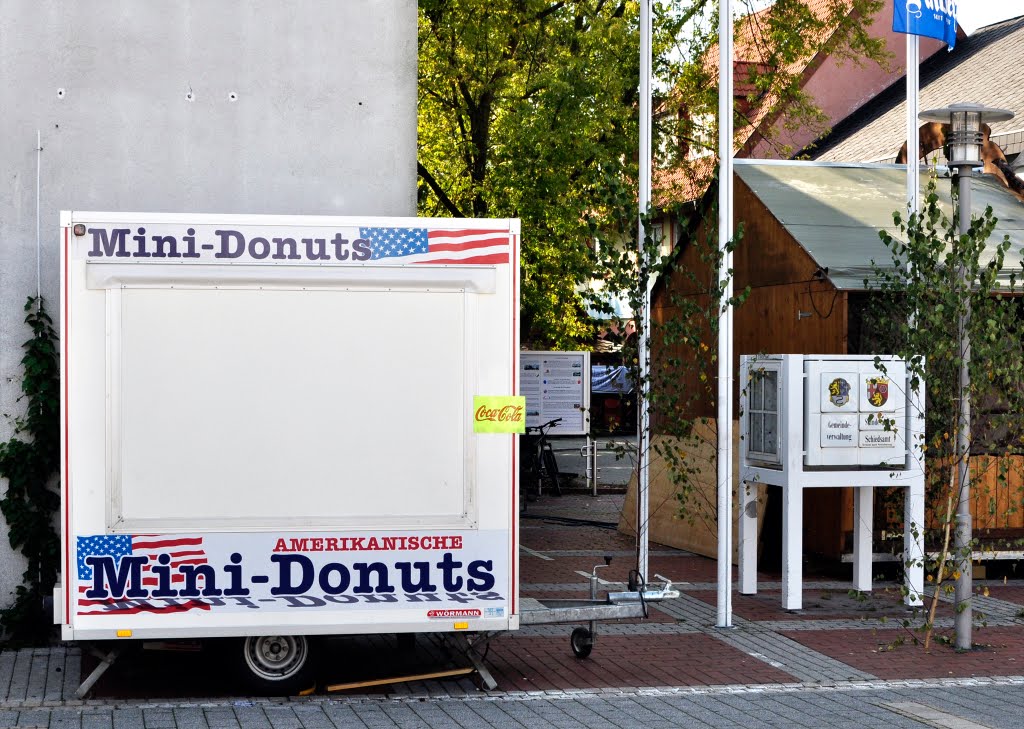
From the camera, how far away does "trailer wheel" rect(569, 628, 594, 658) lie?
9.28m

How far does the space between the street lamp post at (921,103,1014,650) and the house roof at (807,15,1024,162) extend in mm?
10669

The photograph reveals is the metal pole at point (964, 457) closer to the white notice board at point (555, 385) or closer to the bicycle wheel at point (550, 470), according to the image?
the bicycle wheel at point (550, 470)

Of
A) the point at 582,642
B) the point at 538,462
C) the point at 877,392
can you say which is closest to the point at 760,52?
the point at 538,462

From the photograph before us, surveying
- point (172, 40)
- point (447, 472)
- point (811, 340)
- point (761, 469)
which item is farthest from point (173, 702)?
point (811, 340)

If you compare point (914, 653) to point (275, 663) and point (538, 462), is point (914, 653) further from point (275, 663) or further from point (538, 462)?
point (538, 462)

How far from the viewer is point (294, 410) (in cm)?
788

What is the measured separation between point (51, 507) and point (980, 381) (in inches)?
262

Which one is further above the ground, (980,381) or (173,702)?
(980,381)

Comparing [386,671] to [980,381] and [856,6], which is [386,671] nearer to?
[980,381]

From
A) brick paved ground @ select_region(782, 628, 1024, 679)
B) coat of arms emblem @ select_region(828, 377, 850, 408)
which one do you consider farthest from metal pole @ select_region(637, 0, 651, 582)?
coat of arms emblem @ select_region(828, 377, 850, 408)

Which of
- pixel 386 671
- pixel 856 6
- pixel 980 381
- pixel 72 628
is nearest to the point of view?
pixel 72 628

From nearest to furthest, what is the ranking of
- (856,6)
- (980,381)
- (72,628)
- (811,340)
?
(72,628) < (980,381) < (811,340) < (856,6)

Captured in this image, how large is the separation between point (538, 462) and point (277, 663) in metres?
13.1

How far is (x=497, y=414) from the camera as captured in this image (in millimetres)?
8031
